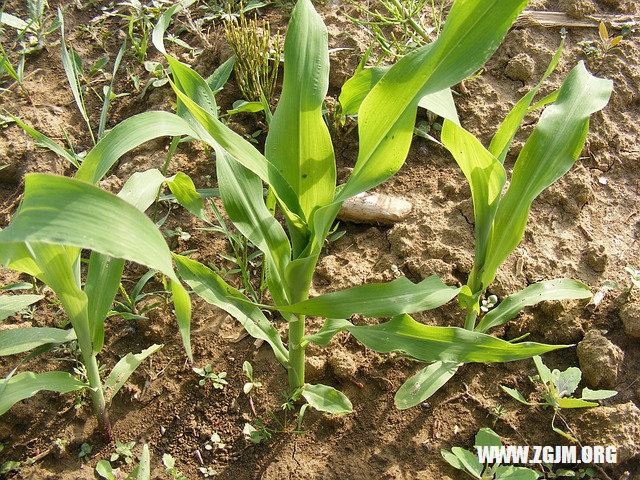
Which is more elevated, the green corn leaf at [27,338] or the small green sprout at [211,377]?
the green corn leaf at [27,338]

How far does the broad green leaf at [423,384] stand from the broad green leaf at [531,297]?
0.15 m

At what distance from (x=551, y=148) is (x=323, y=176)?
1.95ft

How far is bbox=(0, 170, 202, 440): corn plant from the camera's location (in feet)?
3.11

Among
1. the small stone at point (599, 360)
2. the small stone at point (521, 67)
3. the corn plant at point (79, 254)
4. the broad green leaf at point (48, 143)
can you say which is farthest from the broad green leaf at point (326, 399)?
the small stone at point (521, 67)

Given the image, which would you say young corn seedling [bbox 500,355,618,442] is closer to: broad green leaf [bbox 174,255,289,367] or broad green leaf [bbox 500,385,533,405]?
broad green leaf [bbox 500,385,533,405]

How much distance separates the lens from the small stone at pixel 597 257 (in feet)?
6.16

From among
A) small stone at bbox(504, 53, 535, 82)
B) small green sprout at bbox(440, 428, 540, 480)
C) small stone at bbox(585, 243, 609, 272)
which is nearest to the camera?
small green sprout at bbox(440, 428, 540, 480)

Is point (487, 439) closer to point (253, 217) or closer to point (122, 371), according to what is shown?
point (253, 217)

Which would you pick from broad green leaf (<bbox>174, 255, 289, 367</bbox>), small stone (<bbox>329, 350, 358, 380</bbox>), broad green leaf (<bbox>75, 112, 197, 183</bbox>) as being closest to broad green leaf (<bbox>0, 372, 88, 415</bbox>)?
broad green leaf (<bbox>174, 255, 289, 367</bbox>)

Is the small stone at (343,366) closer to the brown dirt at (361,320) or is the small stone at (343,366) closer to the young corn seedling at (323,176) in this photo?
the brown dirt at (361,320)

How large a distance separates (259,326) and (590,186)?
4.30ft

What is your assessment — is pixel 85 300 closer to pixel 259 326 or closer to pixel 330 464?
pixel 259 326

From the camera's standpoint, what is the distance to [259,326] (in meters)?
1.54

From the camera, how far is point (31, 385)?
141 centimetres
